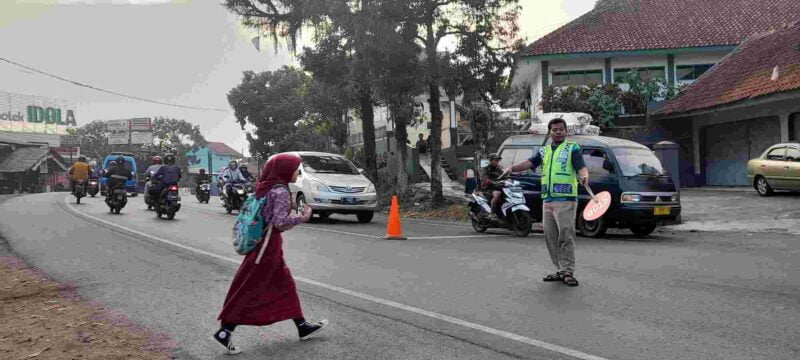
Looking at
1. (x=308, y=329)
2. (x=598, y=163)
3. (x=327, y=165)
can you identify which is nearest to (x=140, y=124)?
(x=327, y=165)

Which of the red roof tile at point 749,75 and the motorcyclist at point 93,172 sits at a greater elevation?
the red roof tile at point 749,75

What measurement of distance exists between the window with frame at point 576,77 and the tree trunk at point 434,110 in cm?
1057

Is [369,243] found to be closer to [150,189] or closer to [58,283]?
[58,283]

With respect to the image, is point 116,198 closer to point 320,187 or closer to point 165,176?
point 165,176

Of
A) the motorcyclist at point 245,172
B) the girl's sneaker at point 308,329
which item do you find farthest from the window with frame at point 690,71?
the girl's sneaker at point 308,329

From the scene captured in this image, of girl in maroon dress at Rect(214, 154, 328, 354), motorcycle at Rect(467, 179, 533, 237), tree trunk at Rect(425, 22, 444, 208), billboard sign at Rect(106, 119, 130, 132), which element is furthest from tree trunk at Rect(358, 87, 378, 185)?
billboard sign at Rect(106, 119, 130, 132)

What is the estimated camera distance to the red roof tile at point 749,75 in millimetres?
22083

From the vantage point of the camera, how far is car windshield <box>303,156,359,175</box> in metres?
18.4

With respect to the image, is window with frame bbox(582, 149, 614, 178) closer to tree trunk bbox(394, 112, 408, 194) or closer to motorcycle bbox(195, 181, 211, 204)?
tree trunk bbox(394, 112, 408, 194)

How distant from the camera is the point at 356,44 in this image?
2094 centimetres

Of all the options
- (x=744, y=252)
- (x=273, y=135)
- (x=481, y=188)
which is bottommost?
(x=744, y=252)

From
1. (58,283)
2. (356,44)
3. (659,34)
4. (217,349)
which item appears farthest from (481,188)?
(659,34)

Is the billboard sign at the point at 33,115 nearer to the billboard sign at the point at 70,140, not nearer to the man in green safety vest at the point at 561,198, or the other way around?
the billboard sign at the point at 70,140

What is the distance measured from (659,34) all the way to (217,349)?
2977 centimetres
